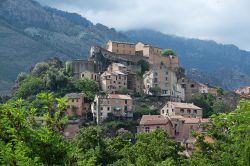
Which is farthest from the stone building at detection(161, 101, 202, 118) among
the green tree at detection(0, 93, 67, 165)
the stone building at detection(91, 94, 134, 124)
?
the green tree at detection(0, 93, 67, 165)

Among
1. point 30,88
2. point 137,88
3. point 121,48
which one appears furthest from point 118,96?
point 121,48

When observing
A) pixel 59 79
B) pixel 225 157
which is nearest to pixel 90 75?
pixel 59 79

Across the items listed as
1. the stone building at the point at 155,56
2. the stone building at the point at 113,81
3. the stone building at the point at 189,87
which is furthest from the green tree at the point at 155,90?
the stone building at the point at 155,56

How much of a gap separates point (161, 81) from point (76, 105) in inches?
960

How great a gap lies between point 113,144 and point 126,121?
4878 centimetres

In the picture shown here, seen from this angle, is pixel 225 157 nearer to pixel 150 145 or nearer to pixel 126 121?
pixel 150 145

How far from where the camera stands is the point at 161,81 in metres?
118

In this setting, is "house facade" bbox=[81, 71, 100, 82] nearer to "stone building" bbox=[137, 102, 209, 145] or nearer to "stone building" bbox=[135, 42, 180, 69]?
"stone building" bbox=[135, 42, 180, 69]

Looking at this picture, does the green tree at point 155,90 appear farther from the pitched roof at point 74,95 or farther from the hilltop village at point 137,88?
the pitched roof at point 74,95

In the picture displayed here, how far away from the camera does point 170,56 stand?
133 meters

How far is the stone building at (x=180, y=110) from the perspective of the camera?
104312mm

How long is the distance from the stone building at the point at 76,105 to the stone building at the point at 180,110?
15.4 m

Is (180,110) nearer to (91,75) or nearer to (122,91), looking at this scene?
(122,91)

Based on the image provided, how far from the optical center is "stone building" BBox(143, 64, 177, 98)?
116 metres
